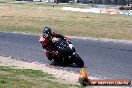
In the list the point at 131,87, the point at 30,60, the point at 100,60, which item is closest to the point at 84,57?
the point at 100,60

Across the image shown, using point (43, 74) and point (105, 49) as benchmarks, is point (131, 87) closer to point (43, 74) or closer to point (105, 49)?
point (43, 74)

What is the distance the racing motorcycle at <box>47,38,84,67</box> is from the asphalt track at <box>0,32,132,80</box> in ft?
0.99

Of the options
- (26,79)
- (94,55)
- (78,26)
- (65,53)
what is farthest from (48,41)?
(78,26)

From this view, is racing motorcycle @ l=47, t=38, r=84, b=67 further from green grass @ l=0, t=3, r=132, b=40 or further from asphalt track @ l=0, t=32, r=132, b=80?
green grass @ l=0, t=3, r=132, b=40

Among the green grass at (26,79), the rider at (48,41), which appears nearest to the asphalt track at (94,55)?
the rider at (48,41)

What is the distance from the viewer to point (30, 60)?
56.7 feet

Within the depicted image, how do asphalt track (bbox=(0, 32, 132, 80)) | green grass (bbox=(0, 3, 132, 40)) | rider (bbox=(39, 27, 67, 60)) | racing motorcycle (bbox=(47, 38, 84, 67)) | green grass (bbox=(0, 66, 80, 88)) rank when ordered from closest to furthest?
1. green grass (bbox=(0, 66, 80, 88))
2. asphalt track (bbox=(0, 32, 132, 80))
3. racing motorcycle (bbox=(47, 38, 84, 67))
4. rider (bbox=(39, 27, 67, 60))
5. green grass (bbox=(0, 3, 132, 40))

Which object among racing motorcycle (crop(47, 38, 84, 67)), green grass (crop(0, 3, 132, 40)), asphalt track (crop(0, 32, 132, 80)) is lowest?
green grass (crop(0, 3, 132, 40))

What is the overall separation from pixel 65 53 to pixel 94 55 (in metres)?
3.40

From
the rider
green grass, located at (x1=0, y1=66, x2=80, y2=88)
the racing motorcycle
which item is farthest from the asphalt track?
green grass, located at (x1=0, y1=66, x2=80, y2=88)

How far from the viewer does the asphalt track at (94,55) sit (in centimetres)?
1434

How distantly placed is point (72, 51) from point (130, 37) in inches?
529

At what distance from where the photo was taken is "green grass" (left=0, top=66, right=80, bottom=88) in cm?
1057

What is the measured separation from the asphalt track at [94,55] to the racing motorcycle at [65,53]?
301 mm
